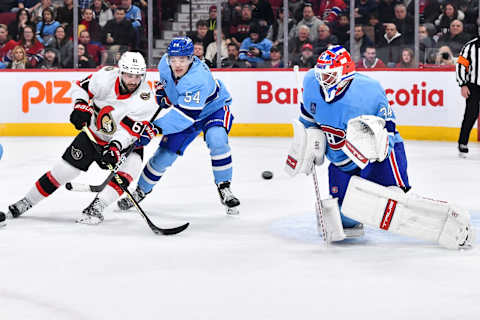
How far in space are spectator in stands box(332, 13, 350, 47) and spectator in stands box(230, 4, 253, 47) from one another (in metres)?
0.95

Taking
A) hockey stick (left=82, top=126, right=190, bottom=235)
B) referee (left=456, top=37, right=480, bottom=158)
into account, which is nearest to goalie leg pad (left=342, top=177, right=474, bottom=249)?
hockey stick (left=82, top=126, right=190, bottom=235)

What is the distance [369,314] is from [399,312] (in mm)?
96

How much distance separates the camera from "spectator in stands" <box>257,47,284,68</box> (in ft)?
29.0

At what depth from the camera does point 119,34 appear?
909 cm

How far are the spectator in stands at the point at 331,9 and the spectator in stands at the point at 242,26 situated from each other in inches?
30.1

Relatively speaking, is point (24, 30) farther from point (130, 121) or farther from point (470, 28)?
point (130, 121)

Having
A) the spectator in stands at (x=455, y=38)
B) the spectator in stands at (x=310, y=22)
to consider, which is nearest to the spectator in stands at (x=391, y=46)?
the spectator in stands at (x=455, y=38)

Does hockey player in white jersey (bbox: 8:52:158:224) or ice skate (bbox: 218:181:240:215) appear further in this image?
ice skate (bbox: 218:181:240:215)

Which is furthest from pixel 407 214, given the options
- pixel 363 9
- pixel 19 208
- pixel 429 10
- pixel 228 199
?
pixel 363 9

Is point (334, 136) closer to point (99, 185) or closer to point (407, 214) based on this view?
point (407, 214)

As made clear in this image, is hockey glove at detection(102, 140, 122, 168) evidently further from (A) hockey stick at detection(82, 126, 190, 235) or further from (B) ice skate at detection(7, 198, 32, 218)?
(B) ice skate at detection(7, 198, 32, 218)

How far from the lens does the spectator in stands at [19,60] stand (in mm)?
8977

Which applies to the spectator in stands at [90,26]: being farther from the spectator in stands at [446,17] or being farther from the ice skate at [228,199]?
the ice skate at [228,199]

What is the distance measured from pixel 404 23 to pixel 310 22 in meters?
1.02
